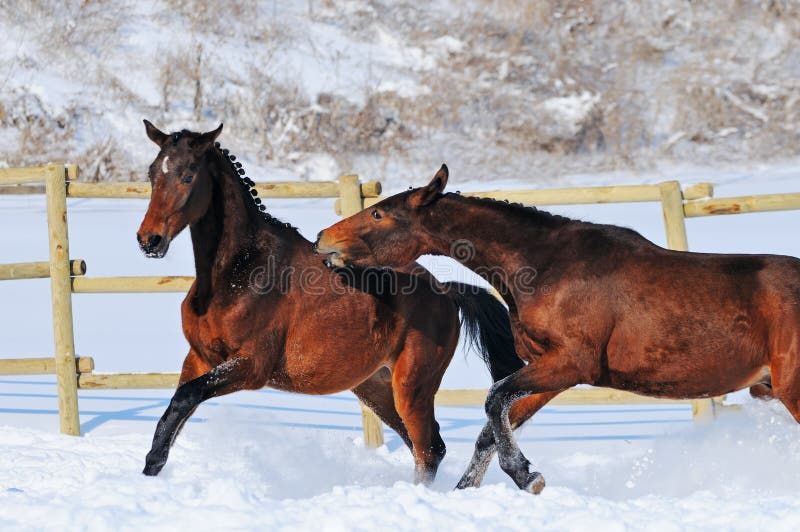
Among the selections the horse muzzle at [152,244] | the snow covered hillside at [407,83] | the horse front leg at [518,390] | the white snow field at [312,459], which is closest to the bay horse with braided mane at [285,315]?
the horse muzzle at [152,244]

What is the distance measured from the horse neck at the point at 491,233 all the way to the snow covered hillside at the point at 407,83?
1007 cm

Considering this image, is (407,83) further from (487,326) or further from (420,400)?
(420,400)

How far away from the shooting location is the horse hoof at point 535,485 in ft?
12.3

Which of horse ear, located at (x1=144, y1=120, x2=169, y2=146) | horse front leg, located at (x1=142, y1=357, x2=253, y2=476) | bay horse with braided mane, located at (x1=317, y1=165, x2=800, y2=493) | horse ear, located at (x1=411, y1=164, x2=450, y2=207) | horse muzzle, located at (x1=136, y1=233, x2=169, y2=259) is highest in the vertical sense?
horse ear, located at (x1=144, y1=120, x2=169, y2=146)

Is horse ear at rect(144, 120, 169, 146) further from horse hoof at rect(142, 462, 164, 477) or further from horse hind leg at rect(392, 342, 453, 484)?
horse hind leg at rect(392, 342, 453, 484)

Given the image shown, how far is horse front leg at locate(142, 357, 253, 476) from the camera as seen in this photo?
401cm

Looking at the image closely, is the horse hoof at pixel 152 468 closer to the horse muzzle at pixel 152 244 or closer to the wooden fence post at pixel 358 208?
the horse muzzle at pixel 152 244

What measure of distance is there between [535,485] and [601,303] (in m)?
0.77

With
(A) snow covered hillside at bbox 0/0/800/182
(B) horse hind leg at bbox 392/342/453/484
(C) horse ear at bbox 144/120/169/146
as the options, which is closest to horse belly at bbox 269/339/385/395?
(B) horse hind leg at bbox 392/342/453/484

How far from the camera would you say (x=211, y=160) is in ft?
14.3

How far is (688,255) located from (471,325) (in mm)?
1263

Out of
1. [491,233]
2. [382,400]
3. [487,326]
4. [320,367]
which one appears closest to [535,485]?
[491,233]

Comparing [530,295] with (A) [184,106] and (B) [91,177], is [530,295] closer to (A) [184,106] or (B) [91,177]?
(B) [91,177]

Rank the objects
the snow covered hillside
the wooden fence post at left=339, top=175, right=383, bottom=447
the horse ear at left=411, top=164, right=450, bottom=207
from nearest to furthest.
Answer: the horse ear at left=411, top=164, right=450, bottom=207 → the wooden fence post at left=339, top=175, right=383, bottom=447 → the snow covered hillside
